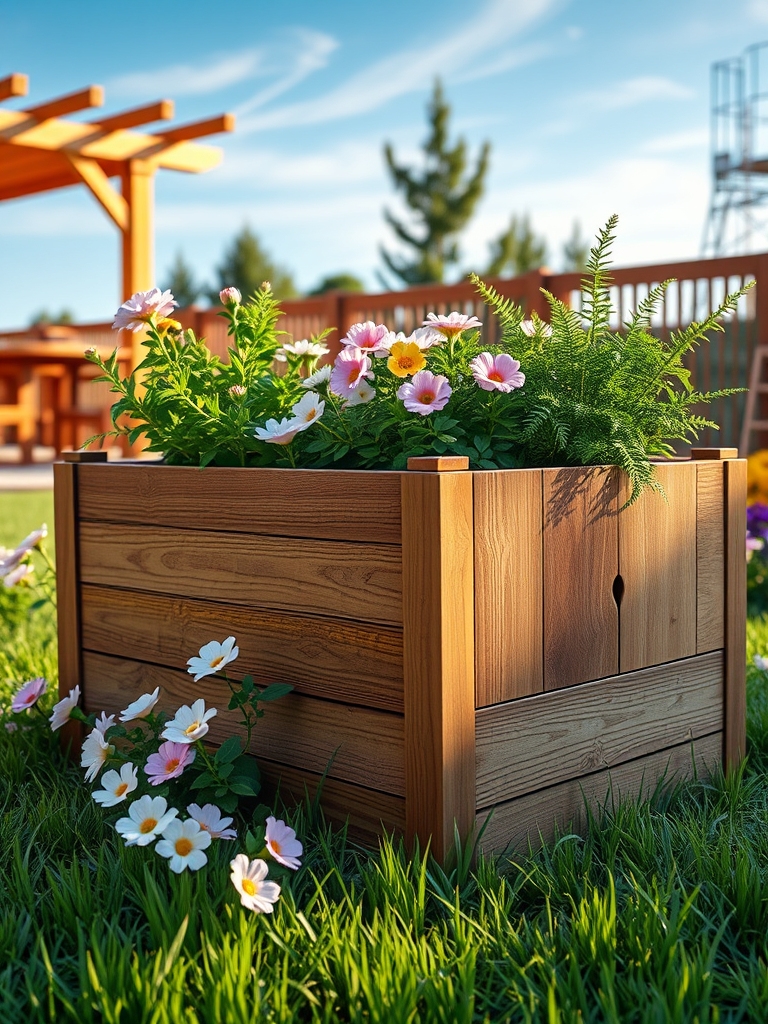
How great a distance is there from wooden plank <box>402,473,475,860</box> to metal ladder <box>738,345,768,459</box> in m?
4.90

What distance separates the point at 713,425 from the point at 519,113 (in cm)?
4443

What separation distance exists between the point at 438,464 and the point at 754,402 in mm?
5081

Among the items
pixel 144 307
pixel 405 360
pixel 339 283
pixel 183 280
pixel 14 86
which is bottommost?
pixel 405 360

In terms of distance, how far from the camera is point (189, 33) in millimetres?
35750

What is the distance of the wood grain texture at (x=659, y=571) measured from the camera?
154cm

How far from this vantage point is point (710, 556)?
1.72 m

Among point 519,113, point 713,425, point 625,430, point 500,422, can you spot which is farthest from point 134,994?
point 519,113

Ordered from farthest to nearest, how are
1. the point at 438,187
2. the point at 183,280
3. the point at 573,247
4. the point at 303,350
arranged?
the point at 183,280
the point at 573,247
the point at 438,187
the point at 303,350

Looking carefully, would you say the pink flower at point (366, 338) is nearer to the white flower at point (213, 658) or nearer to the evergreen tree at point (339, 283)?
the white flower at point (213, 658)

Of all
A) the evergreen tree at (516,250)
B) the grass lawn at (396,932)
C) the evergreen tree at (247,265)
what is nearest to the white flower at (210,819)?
the grass lawn at (396,932)

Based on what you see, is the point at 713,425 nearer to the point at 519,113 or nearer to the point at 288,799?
the point at 288,799

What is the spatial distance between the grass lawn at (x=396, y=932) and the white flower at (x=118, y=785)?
2.7 inches

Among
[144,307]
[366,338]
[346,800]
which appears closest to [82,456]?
[144,307]

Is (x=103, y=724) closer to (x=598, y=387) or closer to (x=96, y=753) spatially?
(x=96, y=753)
